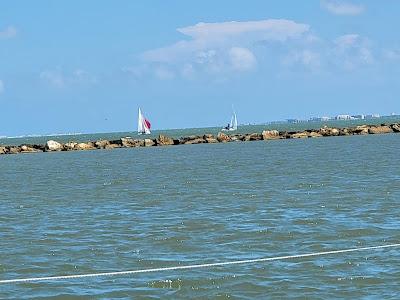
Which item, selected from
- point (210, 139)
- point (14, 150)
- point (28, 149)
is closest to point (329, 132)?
point (210, 139)

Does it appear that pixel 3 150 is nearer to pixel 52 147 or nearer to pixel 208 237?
pixel 52 147

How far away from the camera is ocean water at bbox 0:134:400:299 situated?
1266 centimetres

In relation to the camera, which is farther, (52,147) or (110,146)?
(110,146)

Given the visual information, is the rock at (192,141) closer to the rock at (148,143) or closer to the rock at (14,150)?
the rock at (148,143)

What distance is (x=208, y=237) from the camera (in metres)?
17.5

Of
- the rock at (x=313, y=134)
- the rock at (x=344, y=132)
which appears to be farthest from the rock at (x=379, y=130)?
the rock at (x=313, y=134)

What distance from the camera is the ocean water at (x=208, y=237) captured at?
1266cm

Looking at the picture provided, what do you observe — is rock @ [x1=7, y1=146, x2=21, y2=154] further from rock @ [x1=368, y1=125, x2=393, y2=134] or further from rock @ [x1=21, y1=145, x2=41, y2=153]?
rock @ [x1=368, y1=125, x2=393, y2=134]

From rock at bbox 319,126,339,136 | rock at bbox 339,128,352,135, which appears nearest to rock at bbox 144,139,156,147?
rock at bbox 319,126,339,136

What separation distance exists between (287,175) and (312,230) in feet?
66.1

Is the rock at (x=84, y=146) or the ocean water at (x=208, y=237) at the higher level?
the rock at (x=84, y=146)

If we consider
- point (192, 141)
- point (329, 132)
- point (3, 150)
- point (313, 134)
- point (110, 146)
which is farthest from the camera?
point (329, 132)

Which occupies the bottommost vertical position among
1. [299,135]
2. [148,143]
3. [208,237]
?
[208,237]

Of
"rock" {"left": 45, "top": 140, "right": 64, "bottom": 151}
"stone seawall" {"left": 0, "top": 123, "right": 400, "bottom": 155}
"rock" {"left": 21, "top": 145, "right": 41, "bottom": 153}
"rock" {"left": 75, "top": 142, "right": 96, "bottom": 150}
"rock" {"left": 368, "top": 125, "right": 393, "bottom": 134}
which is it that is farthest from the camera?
"rock" {"left": 368, "top": 125, "right": 393, "bottom": 134}
